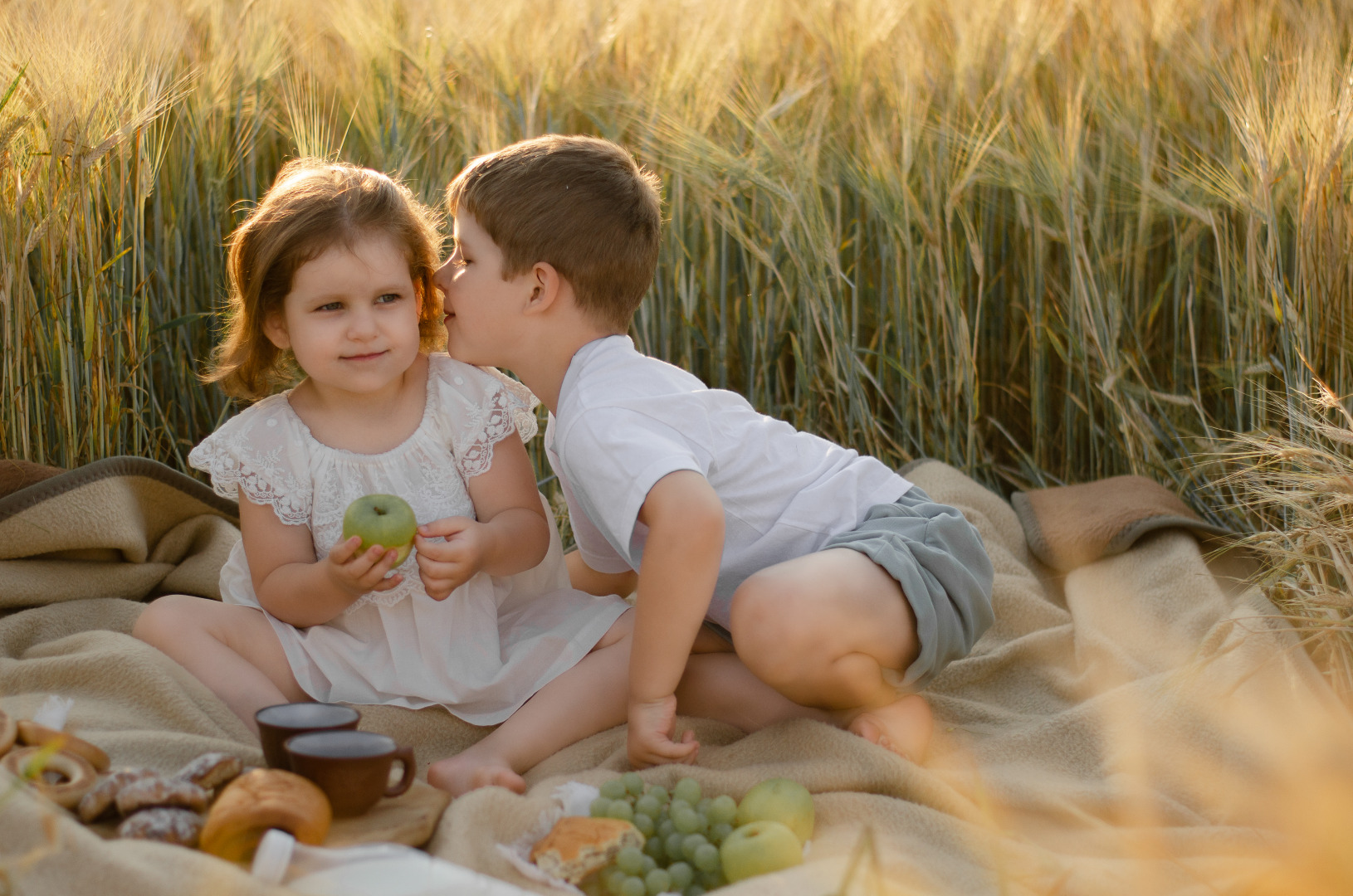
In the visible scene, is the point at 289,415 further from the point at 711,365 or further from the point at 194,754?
the point at 711,365

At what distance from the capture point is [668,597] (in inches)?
53.4

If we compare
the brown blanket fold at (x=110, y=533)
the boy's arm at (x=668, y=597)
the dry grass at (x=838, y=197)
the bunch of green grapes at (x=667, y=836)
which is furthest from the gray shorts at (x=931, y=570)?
the brown blanket fold at (x=110, y=533)

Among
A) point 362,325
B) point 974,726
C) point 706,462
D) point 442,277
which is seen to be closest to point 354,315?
point 362,325

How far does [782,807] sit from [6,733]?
2.74 ft

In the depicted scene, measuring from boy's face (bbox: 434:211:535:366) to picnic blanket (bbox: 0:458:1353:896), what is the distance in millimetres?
524

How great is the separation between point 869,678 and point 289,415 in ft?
2.98

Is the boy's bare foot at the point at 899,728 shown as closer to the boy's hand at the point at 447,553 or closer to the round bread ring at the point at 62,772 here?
the boy's hand at the point at 447,553

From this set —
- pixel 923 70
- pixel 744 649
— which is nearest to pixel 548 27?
pixel 923 70

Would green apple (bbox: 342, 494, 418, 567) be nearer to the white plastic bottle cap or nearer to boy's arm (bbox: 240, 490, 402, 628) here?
boy's arm (bbox: 240, 490, 402, 628)

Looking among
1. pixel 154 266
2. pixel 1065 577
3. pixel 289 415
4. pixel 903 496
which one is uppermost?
pixel 154 266

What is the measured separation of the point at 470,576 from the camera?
62.4 inches

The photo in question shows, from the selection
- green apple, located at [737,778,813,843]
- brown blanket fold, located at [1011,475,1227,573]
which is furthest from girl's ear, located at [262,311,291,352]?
brown blanket fold, located at [1011,475,1227,573]

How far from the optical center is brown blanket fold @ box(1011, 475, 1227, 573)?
80.7 inches

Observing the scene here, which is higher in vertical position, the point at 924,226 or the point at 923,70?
the point at 923,70
